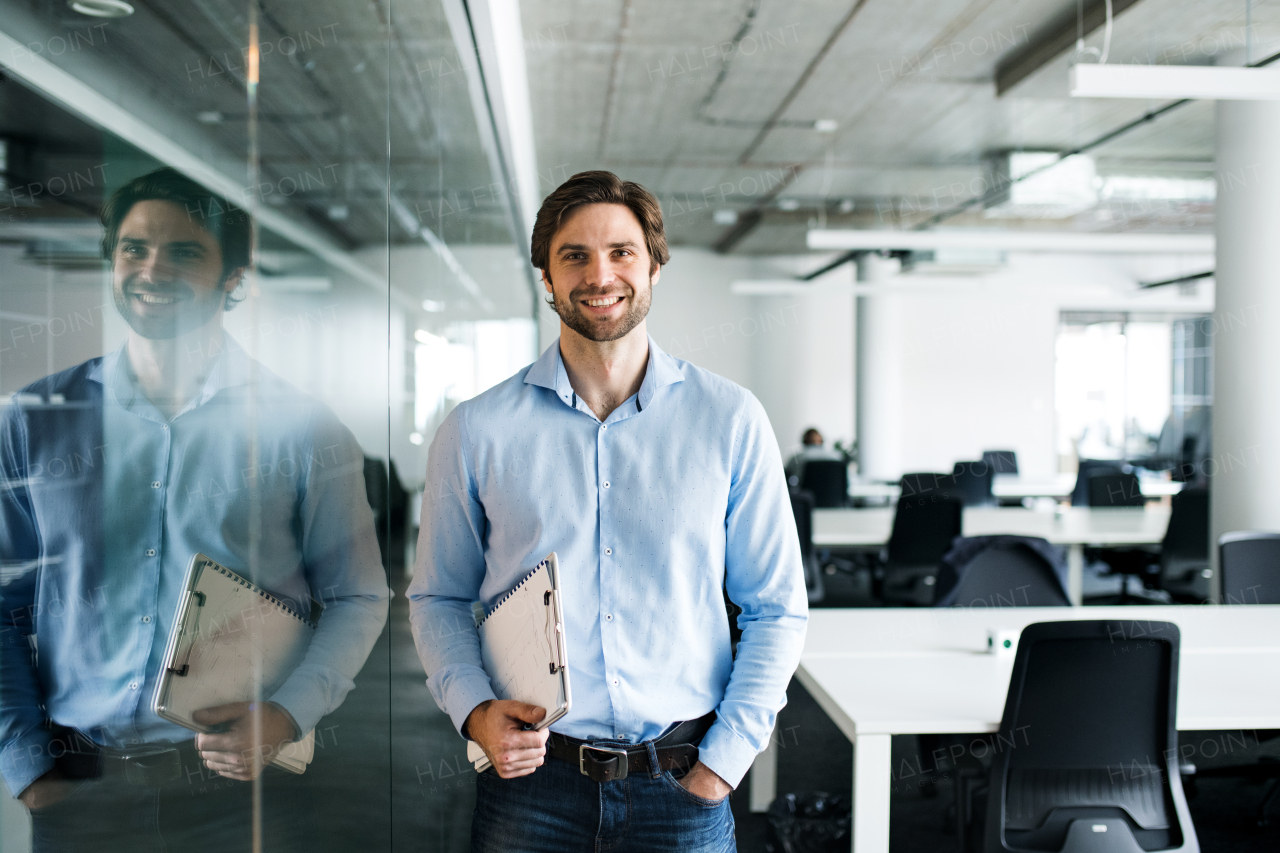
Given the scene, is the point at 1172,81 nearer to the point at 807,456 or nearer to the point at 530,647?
the point at 530,647

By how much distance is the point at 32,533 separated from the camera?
3.07 feet

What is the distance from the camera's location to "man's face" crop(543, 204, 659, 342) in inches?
55.9

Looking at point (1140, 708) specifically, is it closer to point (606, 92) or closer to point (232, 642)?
point (232, 642)

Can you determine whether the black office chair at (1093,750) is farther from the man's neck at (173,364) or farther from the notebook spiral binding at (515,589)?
the man's neck at (173,364)

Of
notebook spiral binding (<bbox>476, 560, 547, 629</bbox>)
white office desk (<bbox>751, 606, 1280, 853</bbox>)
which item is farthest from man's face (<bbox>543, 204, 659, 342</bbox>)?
white office desk (<bbox>751, 606, 1280, 853</bbox>)

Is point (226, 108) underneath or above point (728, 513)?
above

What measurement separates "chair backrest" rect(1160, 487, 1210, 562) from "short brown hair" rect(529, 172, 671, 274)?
4.77 metres

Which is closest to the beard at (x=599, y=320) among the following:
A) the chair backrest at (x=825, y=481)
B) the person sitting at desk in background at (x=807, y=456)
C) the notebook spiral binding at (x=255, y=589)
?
the notebook spiral binding at (x=255, y=589)

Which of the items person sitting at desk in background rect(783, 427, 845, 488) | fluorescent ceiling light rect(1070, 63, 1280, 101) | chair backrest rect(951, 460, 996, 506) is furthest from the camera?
person sitting at desk in background rect(783, 427, 845, 488)

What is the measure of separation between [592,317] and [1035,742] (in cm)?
147

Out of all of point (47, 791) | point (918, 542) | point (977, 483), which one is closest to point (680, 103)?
point (918, 542)

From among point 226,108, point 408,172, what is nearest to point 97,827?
point 226,108

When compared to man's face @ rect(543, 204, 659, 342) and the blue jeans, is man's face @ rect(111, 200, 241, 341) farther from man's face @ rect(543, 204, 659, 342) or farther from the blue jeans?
the blue jeans

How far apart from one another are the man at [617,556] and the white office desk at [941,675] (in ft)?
2.28
